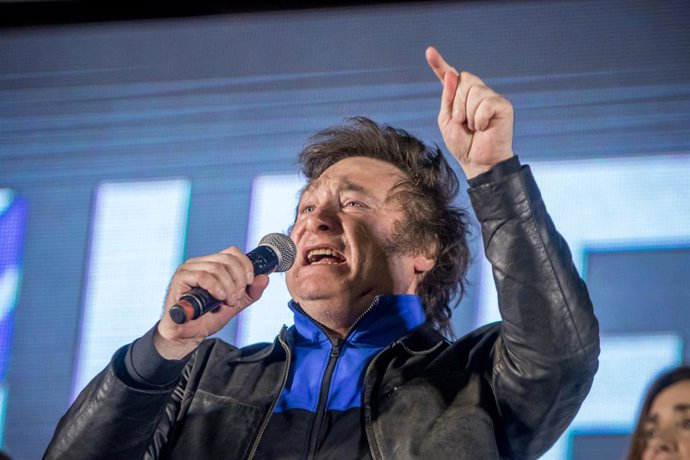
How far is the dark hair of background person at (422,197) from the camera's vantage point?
2.58 metres

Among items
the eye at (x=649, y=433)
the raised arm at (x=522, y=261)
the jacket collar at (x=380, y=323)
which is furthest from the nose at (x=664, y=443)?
the jacket collar at (x=380, y=323)

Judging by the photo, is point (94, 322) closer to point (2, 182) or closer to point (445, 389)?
point (2, 182)

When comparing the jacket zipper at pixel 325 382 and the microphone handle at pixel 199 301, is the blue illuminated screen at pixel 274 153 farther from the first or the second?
the microphone handle at pixel 199 301

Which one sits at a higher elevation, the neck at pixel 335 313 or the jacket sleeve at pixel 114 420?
the neck at pixel 335 313

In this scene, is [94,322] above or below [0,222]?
below

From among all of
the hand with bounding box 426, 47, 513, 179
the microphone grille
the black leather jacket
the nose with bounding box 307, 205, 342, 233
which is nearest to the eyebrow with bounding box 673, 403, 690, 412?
the black leather jacket

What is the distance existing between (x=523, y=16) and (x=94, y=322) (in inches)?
60.3

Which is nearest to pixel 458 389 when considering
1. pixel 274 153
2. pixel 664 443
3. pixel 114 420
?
pixel 664 443

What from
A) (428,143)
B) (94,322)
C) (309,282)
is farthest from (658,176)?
(94,322)

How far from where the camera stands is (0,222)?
3266 millimetres

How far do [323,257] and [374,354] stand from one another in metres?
0.30

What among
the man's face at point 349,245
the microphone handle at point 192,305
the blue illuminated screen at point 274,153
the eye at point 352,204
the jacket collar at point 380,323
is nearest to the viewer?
the microphone handle at point 192,305

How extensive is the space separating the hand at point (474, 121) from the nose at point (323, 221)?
1.73ft

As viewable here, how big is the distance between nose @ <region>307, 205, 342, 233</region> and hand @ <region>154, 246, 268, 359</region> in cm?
42
